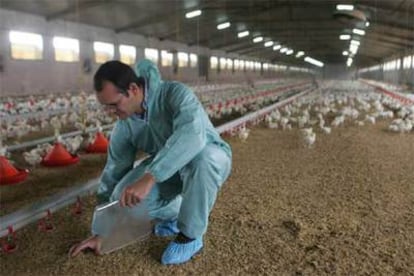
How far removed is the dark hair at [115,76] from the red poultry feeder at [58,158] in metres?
2.60

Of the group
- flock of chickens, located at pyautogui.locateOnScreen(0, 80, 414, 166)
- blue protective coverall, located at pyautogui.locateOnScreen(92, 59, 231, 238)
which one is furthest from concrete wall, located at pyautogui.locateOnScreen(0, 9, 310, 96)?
blue protective coverall, located at pyautogui.locateOnScreen(92, 59, 231, 238)

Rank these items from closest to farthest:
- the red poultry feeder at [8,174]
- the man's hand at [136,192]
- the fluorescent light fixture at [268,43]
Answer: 1. the man's hand at [136,192]
2. the red poultry feeder at [8,174]
3. the fluorescent light fixture at [268,43]

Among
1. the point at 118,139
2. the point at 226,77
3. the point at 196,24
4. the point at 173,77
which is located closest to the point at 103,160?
the point at 118,139

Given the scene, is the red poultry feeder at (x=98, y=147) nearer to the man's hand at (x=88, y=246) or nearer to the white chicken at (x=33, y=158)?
the white chicken at (x=33, y=158)

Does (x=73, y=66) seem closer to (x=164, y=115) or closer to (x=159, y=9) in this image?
(x=159, y=9)

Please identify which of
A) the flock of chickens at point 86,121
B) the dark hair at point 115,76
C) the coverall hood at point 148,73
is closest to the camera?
the dark hair at point 115,76

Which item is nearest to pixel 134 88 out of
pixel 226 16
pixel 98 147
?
pixel 98 147

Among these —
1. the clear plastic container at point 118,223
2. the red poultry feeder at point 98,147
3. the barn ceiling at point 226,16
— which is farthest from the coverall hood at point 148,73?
the barn ceiling at point 226,16

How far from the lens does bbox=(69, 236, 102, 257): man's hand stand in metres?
2.08

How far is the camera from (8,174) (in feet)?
11.7

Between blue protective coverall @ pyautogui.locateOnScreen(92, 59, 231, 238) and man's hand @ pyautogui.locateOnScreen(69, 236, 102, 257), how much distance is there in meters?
0.05

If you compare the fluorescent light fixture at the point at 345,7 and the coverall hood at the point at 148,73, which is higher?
the fluorescent light fixture at the point at 345,7

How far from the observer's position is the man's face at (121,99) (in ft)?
6.01

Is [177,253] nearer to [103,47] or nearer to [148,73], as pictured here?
[148,73]
